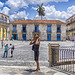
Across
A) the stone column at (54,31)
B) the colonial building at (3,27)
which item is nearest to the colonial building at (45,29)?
the stone column at (54,31)

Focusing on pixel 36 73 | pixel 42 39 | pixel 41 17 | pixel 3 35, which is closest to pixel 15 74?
pixel 36 73

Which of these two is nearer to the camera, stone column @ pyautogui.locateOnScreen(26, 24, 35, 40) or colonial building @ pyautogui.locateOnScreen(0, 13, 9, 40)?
stone column @ pyautogui.locateOnScreen(26, 24, 35, 40)

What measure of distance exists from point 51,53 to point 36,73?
1.46 meters

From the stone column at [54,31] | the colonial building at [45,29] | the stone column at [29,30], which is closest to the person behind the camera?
the colonial building at [45,29]

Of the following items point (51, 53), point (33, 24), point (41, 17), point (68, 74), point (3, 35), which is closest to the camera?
point (68, 74)

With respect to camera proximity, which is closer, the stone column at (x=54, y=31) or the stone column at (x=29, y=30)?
the stone column at (x=54, y=31)

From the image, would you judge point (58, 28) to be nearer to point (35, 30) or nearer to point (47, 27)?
point (47, 27)

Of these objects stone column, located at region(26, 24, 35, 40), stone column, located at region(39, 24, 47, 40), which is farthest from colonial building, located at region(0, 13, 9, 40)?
stone column, located at region(39, 24, 47, 40)

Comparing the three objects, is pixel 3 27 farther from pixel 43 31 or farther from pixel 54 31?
pixel 54 31

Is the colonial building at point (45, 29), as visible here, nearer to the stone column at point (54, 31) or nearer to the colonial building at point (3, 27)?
the stone column at point (54, 31)

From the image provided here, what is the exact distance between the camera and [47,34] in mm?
36188

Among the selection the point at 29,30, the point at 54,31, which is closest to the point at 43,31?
the point at 54,31

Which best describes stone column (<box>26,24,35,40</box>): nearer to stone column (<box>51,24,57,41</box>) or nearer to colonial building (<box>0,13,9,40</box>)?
stone column (<box>51,24,57,41</box>)

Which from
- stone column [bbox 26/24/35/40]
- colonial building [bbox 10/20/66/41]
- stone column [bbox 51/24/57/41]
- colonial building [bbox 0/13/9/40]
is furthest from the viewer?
colonial building [bbox 0/13/9/40]
